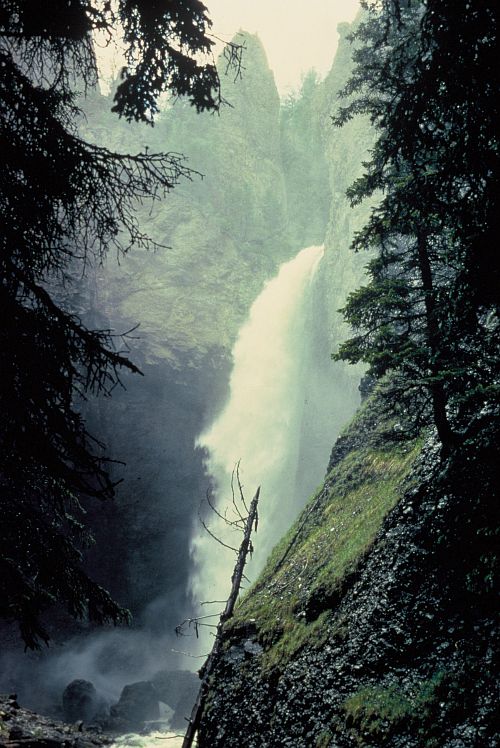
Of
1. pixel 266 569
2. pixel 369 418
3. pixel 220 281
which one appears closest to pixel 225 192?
pixel 220 281

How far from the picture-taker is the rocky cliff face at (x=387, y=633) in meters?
4.27

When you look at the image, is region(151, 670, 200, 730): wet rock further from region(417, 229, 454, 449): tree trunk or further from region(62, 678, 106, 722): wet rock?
region(417, 229, 454, 449): tree trunk

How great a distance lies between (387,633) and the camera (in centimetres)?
523

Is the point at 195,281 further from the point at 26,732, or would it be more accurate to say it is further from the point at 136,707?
the point at 26,732

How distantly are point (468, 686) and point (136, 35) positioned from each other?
7.34 m

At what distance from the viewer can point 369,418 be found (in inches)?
454

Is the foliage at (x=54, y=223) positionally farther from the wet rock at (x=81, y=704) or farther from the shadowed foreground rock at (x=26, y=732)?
the wet rock at (x=81, y=704)

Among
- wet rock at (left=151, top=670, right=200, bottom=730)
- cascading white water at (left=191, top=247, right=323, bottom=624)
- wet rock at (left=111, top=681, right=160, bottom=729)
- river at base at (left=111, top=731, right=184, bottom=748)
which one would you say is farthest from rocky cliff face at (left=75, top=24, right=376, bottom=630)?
river at base at (left=111, top=731, right=184, bottom=748)

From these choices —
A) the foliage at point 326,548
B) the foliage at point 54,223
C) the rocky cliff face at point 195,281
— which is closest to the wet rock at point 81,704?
the rocky cliff face at point 195,281

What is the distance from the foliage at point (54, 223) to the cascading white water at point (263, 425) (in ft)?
76.9

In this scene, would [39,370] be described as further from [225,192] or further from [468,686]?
[225,192]

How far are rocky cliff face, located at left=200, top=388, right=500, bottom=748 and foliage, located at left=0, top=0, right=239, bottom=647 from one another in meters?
2.59

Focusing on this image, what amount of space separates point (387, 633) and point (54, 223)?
582 centimetres

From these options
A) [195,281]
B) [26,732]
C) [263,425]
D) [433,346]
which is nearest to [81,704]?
[26,732]
